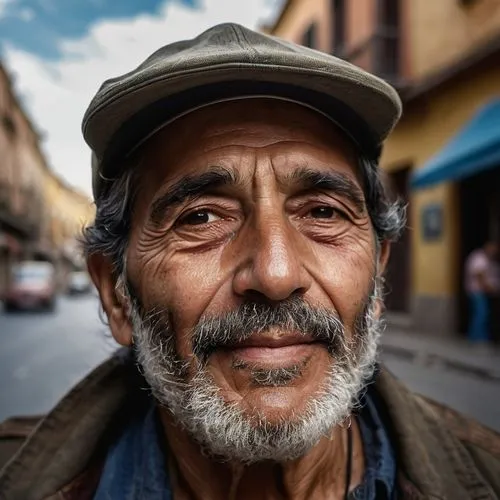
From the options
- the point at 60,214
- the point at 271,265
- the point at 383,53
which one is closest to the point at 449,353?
the point at 383,53

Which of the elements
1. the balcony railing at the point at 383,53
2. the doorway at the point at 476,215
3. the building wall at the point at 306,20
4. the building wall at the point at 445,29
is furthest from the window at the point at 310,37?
the doorway at the point at 476,215

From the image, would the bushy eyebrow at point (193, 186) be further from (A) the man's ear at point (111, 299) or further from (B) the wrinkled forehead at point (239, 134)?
(A) the man's ear at point (111, 299)

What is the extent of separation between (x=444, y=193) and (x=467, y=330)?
221cm

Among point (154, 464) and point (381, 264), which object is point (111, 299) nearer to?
point (154, 464)

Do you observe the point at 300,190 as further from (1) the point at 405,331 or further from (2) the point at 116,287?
(1) the point at 405,331

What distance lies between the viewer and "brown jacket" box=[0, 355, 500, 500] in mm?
1394

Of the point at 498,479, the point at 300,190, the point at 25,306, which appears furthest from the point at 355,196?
the point at 25,306

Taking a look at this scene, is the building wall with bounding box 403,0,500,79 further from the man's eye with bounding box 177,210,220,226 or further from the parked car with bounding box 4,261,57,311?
the parked car with bounding box 4,261,57,311

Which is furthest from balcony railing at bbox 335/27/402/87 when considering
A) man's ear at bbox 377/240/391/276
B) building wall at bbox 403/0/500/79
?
man's ear at bbox 377/240/391/276

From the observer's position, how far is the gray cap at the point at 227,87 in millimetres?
1290

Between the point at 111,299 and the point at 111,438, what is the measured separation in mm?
362

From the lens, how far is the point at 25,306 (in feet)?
68.4

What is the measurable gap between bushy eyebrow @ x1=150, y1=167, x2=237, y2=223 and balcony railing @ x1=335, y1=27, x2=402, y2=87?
10562mm

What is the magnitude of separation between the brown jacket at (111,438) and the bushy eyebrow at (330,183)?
47 centimetres
